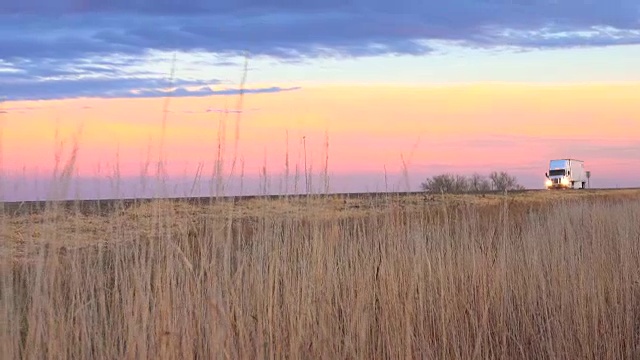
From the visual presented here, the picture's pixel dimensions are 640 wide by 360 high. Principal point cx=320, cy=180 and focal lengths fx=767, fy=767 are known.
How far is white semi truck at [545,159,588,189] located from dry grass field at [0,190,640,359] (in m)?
42.1

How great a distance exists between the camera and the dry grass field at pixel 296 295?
11.8ft

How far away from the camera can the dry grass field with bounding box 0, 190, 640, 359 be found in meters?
3.59

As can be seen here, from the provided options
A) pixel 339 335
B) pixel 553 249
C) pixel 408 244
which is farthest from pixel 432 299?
pixel 553 249

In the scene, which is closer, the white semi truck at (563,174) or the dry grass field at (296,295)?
the dry grass field at (296,295)

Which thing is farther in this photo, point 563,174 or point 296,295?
point 563,174

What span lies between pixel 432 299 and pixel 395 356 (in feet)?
3.03

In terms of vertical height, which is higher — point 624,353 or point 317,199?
point 317,199

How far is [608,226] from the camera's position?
9.51 meters

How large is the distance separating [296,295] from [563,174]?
45.8 meters

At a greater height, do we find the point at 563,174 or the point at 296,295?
the point at 563,174

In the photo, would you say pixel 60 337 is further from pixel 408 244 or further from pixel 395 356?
pixel 408 244

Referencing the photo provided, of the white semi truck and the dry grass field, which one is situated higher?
the white semi truck

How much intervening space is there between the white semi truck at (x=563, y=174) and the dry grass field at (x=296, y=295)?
4212cm

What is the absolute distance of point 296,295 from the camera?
14.1ft
